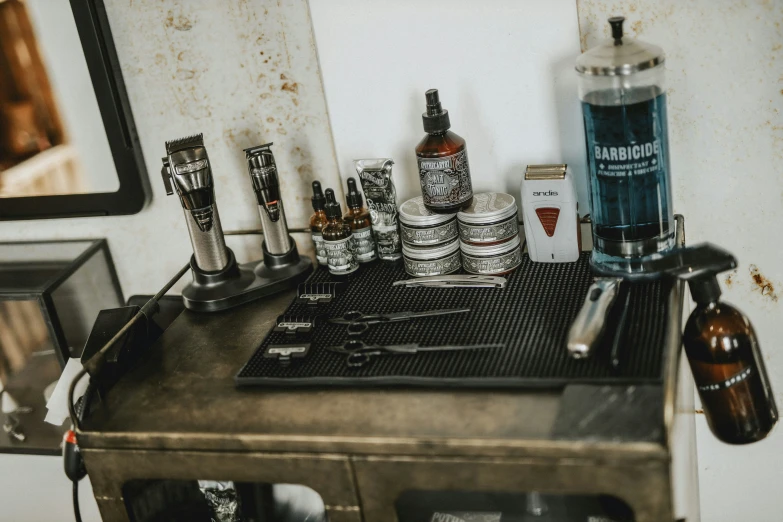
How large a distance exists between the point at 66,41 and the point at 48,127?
0.20 meters

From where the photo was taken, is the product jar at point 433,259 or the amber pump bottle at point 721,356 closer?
the amber pump bottle at point 721,356

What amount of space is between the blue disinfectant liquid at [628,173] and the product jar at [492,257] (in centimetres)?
16

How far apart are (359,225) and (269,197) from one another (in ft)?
0.61

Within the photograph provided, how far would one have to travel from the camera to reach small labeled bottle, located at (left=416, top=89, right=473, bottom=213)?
1506 millimetres

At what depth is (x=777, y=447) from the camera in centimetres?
174

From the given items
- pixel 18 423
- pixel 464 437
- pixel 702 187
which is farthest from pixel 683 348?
pixel 18 423

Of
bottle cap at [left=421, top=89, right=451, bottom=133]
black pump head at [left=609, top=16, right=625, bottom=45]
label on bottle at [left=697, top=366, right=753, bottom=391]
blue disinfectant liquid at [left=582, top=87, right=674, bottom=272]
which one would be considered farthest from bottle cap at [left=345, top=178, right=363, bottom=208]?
label on bottle at [left=697, top=366, right=753, bottom=391]

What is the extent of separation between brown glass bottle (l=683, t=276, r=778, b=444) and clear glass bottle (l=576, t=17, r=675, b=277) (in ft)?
0.44

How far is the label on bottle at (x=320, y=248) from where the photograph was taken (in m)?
1.67

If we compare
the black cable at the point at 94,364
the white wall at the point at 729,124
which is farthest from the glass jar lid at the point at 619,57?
the black cable at the point at 94,364

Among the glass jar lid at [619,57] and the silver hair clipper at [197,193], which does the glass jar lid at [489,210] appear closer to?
the glass jar lid at [619,57]

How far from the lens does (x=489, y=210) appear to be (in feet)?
5.01

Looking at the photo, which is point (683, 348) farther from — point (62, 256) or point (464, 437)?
point (62, 256)

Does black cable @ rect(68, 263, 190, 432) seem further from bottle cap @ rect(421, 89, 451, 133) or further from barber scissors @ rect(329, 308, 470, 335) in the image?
bottle cap @ rect(421, 89, 451, 133)
